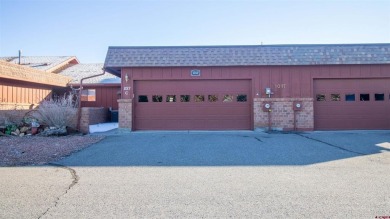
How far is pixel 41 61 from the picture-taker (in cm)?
2553

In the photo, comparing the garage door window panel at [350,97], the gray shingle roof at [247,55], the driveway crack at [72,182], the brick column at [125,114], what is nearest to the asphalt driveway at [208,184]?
the driveway crack at [72,182]

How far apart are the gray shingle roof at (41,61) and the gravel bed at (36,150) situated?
1527cm

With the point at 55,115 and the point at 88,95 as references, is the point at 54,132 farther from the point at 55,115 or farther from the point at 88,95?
the point at 88,95

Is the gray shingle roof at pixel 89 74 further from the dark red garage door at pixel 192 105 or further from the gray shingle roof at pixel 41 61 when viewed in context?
the dark red garage door at pixel 192 105

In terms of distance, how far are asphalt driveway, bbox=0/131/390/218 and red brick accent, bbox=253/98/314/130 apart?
4.49m

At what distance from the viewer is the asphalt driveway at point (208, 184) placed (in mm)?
3615

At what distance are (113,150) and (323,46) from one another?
1066cm

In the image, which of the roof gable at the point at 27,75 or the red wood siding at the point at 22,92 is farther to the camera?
the red wood siding at the point at 22,92

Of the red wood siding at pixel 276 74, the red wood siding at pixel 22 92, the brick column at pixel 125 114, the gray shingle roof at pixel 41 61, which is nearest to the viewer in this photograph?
the red wood siding at pixel 276 74

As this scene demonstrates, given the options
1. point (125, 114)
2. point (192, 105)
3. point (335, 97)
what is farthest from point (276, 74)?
point (125, 114)

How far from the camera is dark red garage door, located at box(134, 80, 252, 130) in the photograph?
1298 centimetres

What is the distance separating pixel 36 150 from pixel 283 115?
10.1 m

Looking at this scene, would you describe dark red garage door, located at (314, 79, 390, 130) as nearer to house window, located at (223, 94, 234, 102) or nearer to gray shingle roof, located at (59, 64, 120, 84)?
house window, located at (223, 94, 234, 102)

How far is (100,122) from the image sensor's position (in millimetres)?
15609
